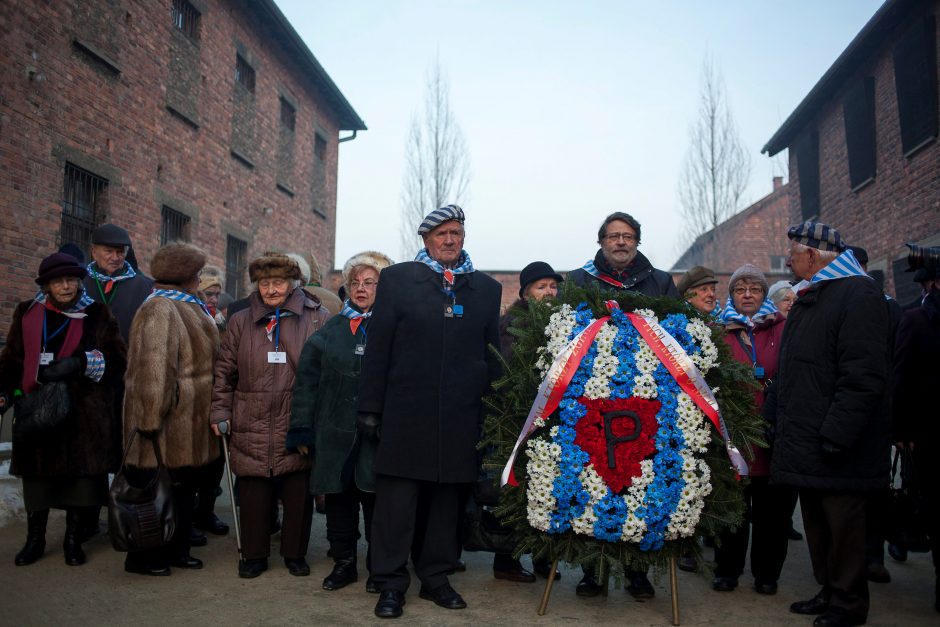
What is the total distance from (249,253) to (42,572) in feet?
37.8

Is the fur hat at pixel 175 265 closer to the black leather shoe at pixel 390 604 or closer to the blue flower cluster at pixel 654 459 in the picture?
the black leather shoe at pixel 390 604

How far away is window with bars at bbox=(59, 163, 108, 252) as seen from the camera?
10266 mm

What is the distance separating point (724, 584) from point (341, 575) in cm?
240

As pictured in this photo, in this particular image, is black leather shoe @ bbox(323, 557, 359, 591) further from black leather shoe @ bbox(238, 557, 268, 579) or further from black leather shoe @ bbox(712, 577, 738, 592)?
black leather shoe @ bbox(712, 577, 738, 592)

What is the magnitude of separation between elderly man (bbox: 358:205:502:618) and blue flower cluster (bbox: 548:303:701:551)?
595 millimetres

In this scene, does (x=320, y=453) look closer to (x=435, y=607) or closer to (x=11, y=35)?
(x=435, y=607)

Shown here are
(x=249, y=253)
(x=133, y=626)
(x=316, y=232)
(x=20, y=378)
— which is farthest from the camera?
(x=316, y=232)

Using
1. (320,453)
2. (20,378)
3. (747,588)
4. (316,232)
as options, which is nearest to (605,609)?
(747,588)

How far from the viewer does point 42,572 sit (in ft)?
16.3

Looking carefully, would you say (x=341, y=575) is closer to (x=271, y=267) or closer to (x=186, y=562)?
(x=186, y=562)

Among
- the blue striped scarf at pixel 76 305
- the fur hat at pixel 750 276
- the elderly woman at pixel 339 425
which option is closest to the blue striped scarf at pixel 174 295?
the blue striped scarf at pixel 76 305

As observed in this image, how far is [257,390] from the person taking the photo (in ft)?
16.7

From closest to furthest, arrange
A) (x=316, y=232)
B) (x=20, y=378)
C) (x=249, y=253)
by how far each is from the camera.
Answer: (x=20, y=378)
(x=249, y=253)
(x=316, y=232)

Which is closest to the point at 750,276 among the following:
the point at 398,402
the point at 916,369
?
the point at 916,369
